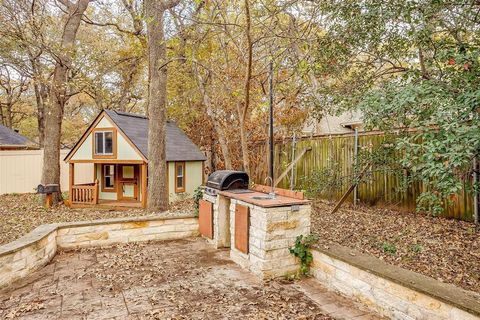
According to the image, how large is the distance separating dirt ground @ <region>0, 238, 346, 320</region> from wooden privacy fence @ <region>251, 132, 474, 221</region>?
4100 mm

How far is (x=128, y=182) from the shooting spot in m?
12.0

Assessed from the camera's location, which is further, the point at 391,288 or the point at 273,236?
the point at 273,236

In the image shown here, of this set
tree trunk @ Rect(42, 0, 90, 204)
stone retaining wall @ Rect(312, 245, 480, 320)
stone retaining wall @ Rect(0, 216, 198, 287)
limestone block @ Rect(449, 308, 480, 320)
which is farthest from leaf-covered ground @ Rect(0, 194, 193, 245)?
limestone block @ Rect(449, 308, 480, 320)

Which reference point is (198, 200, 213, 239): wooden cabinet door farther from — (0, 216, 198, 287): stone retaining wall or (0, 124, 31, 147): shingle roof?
(0, 124, 31, 147): shingle roof

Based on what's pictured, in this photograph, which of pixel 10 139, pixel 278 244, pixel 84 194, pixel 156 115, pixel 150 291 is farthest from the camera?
pixel 10 139

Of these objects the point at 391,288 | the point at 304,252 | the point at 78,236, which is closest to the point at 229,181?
the point at 304,252

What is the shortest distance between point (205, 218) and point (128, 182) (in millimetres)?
6922

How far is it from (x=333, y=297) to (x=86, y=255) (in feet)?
12.5

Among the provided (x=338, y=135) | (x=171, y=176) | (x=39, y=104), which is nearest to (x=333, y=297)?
(x=338, y=135)

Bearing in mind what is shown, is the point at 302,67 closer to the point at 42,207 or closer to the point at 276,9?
the point at 276,9

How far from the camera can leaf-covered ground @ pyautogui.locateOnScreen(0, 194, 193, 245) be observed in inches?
284

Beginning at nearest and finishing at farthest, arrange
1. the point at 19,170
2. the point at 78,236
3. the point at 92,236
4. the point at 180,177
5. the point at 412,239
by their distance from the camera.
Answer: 1. the point at 412,239
2. the point at 78,236
3. the point at 92,236
4. the point at 180,177
5. the point at 19,170

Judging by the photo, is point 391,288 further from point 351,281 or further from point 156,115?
point 156,115

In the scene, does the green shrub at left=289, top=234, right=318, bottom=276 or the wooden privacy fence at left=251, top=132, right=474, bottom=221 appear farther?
the wooden privacy fence at left=251, top=132, right=474, bottom=221
